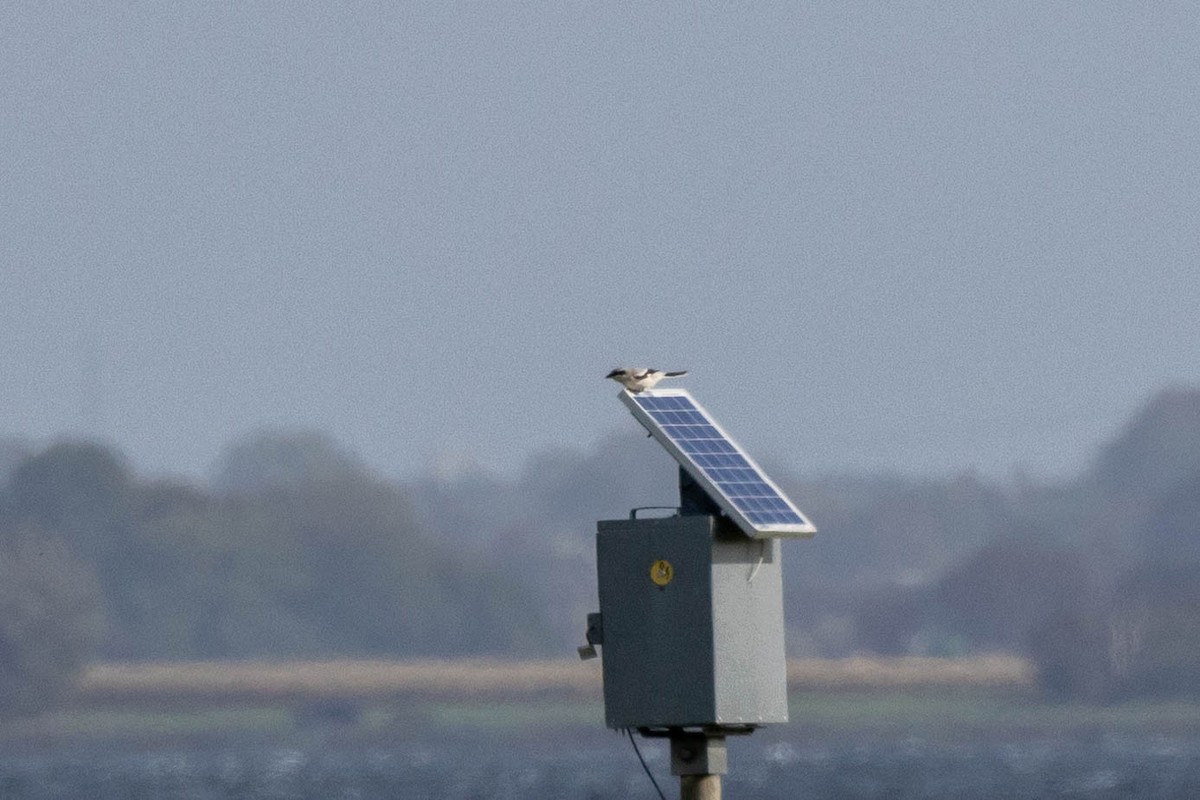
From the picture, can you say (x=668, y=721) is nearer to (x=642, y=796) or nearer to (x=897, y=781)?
(x=642, y=796)

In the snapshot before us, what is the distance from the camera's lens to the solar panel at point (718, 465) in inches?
711

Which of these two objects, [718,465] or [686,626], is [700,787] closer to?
[686,626]

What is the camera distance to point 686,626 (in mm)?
18109

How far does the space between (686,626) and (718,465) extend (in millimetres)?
959

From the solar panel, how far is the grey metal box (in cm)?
20

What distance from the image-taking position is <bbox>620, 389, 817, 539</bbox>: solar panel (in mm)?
18062

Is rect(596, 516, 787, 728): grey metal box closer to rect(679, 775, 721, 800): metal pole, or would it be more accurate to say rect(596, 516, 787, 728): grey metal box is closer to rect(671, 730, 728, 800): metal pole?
rect(671, 730, 728, 800): metal pole

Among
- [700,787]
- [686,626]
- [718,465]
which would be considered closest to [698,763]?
[700,787]

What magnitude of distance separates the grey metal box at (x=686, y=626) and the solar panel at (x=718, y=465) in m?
0.20

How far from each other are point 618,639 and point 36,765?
3632 inches

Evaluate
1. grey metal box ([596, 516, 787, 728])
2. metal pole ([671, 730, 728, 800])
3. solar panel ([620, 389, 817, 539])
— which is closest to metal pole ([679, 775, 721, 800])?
metal pole ([671, 730, 728, 800])

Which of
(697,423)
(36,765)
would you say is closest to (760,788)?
(36,765)

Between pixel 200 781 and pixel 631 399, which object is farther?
pixel 200 781

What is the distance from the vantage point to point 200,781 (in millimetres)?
98500
